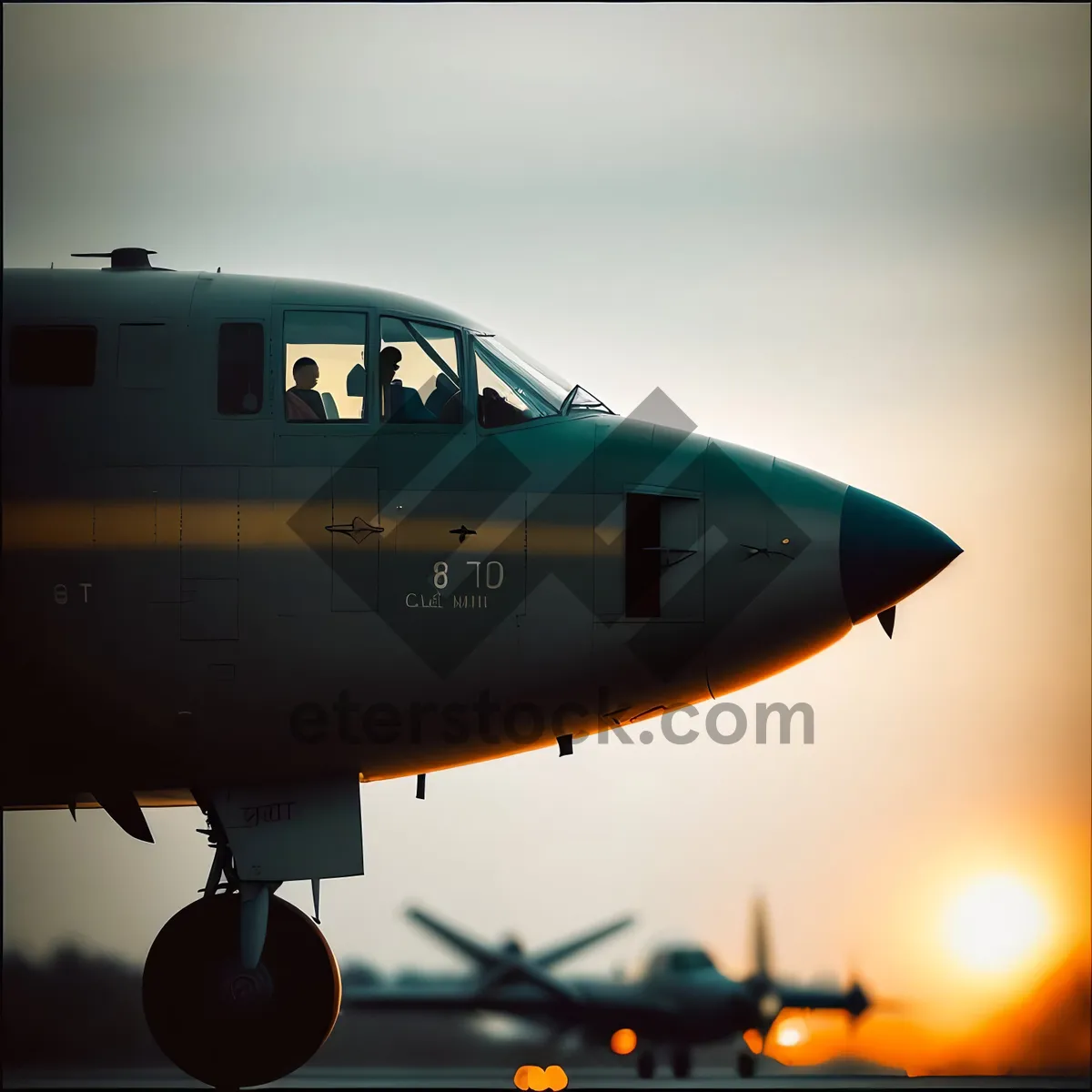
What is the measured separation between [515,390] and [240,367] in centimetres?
198

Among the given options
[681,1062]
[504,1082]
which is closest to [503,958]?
[681,1062]

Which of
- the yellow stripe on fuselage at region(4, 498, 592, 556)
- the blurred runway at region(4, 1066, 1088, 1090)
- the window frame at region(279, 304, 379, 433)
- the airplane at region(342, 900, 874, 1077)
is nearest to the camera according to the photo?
the yellow stripe on fuselage at region(4, 498, 592, 556)

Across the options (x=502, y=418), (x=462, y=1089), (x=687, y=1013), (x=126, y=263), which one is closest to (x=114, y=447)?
(x=126, y=263)

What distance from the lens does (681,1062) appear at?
31.1 m

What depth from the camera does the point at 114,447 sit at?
37.8 feet

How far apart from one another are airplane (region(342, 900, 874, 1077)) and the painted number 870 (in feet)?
66.3

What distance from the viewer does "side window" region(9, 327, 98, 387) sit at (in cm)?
1168

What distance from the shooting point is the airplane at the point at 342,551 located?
1144cm

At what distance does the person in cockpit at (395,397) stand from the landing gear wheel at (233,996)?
399 centimetres

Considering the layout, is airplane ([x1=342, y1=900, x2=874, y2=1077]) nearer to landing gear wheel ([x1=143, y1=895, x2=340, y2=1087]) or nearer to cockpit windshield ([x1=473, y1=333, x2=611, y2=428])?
landing gear wheel ([x1=143, y1=895, x2=340, y2=1087])

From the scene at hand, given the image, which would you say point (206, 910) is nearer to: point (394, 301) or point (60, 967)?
point (394, 301)

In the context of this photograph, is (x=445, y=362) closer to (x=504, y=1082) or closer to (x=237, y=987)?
(x=237, y=987)

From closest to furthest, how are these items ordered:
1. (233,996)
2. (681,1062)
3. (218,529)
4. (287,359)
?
(218,529), (287,359), (233,996), (681,1062)

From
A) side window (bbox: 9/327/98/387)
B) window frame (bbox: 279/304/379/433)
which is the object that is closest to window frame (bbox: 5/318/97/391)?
side window (bbox: 9/327/98/387)
